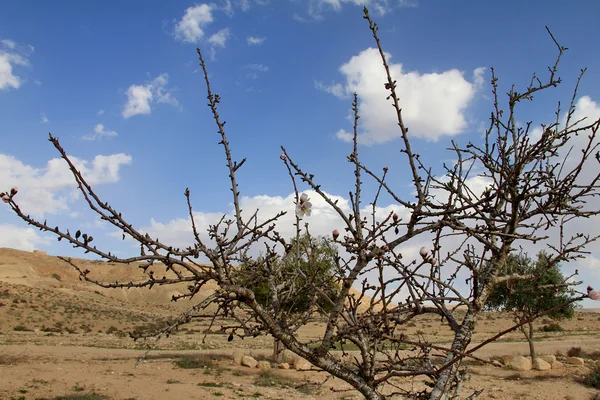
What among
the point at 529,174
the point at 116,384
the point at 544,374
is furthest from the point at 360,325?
the point at 544,374

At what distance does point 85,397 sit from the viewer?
12.6 meters

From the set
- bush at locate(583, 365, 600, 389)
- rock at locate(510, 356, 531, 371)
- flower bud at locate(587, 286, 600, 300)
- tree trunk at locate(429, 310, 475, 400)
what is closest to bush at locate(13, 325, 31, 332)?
rock at locate(510, 356, 531, 371)

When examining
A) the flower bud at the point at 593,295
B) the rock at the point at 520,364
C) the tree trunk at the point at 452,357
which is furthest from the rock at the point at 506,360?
the flower bud at the point at 593,295

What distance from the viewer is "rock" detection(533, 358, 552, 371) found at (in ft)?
60.6

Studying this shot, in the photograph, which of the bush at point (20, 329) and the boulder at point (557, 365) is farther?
the bush at point (20, 329)

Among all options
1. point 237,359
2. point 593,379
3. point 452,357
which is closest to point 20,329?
point 237,359

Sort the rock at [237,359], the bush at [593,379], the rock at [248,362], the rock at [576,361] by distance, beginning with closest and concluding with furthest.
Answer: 1. the bush at [593,379]
2. the rock at [576,361]
3. the rock at [248,362]
4. the rock at [237,359]

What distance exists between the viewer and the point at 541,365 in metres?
18.5

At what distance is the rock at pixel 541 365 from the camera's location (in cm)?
1846

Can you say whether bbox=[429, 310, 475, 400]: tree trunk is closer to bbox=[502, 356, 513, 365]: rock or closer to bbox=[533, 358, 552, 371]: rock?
bbox=[533, 358, 552, 371]: rock

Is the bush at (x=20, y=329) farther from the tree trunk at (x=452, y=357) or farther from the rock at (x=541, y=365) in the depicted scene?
the tree trunk at (x=452, y=357)

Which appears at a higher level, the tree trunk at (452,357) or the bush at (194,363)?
the tree trunk at (452,357)

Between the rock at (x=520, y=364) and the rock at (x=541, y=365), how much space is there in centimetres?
23

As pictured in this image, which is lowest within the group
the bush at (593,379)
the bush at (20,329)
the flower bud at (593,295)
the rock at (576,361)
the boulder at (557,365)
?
the bush at (593,379)
